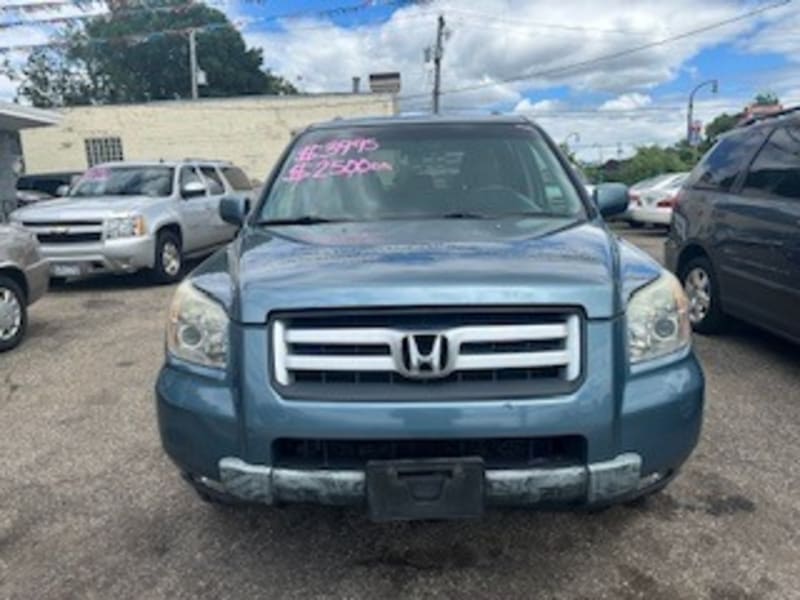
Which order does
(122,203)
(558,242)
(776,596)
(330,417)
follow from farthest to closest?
1. (122,203)
2. (558,242)
3. (776,596)
4. (330,417)

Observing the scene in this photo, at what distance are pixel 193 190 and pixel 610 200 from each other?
22.3 ft

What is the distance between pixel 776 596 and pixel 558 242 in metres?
1.49

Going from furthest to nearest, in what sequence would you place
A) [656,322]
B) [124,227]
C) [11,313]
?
1. [124,227]
2. [11,313]
3. [656,322]

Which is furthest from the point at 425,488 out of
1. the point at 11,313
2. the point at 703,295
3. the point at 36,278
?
the point at 36,278

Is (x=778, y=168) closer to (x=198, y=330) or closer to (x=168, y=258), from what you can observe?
(x=198, y=330)

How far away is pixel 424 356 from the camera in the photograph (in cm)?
229

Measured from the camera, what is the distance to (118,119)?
2905cm

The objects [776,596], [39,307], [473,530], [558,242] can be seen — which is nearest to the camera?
[776,596]

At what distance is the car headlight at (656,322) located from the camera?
8.12 ft

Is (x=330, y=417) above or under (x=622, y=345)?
under

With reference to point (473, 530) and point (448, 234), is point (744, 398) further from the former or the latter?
point (448, 234)

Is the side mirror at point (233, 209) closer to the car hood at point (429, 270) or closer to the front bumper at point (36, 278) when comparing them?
the car hood at point (429, 270)

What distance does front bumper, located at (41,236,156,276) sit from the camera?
8.95m

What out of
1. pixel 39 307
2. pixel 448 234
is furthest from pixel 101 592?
pixel 39 307
